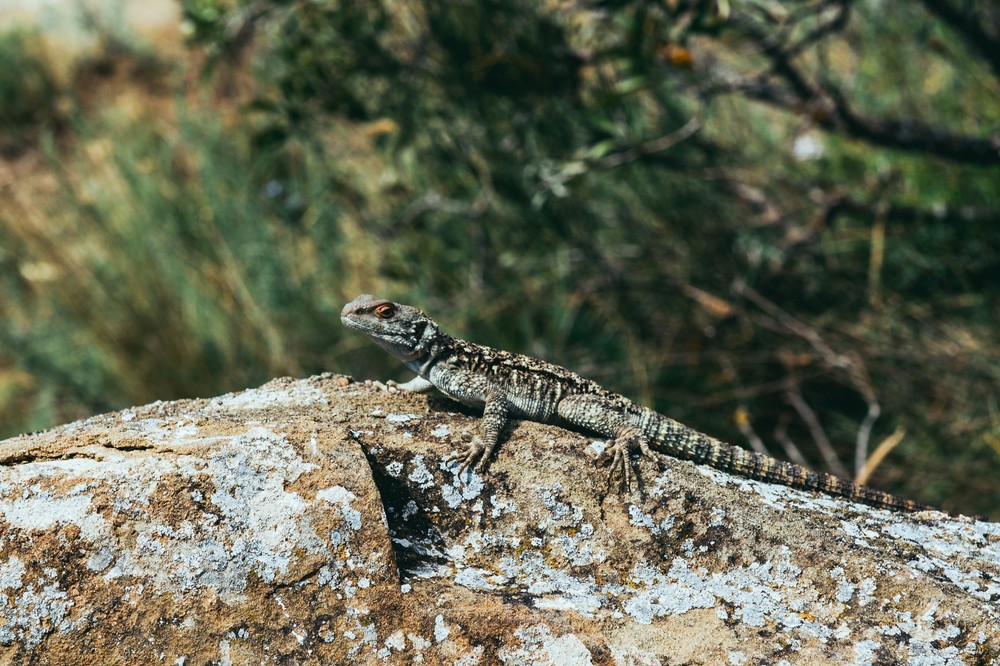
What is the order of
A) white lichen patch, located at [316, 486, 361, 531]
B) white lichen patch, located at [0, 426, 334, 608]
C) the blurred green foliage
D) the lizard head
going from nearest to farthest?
white lichen patch, located at [0, 426, 334, 608]
white lichen patch, located at [316, 486, 361, 531]
the lizard head
the blurred green foliage

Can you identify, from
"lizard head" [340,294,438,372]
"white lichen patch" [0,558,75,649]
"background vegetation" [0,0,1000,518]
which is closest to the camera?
"white lichen patch" [0,558,75,649]

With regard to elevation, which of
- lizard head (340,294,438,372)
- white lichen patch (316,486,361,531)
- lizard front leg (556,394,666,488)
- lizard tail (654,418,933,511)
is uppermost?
white lichen patch (316,486,361,531)

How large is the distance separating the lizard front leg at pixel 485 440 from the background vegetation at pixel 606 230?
2.19 m

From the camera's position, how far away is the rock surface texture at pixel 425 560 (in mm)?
2451

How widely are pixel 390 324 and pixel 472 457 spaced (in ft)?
3.18

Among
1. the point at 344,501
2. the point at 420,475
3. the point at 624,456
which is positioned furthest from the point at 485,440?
the point at 344,501

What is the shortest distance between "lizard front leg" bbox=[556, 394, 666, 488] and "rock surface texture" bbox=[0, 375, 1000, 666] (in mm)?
88

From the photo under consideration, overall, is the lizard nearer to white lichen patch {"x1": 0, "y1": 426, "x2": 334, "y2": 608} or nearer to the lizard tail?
the lizard tail

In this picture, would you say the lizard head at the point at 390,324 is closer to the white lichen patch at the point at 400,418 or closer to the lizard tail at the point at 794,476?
the white lichen patch at the point at 400,418

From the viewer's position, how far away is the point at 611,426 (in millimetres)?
3479

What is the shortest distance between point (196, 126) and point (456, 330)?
13.3 feet

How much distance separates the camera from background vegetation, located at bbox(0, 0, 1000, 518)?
5.62 metres

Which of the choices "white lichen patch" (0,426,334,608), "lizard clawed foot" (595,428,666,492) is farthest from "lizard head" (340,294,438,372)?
"white lichen patch" (0,426,334,608)

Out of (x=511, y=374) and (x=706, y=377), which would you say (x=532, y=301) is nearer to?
(x=706, y=377)
